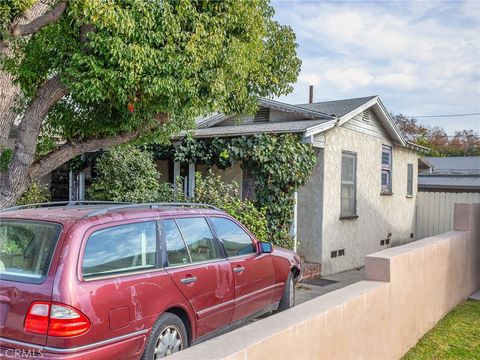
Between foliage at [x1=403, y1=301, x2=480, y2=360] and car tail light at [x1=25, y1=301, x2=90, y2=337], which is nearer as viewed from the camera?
car tail light at [x1=25, y1=301, x2=90, y2=337]

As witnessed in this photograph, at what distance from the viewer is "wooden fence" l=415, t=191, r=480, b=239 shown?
52.9 ft

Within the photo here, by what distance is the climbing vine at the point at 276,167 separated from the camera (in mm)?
9180

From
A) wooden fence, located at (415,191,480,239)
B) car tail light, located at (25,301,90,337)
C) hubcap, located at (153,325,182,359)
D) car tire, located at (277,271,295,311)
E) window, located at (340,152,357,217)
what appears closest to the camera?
car tail light, located at (25,301,90,337)

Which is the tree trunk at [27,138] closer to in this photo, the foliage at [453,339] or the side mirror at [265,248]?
the side mirror at [265,248]

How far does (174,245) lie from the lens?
4.51m

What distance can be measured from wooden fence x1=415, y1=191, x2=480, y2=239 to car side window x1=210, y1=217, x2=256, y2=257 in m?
12.3

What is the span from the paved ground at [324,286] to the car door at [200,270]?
2872 mm

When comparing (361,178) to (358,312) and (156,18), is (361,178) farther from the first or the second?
(358,312)

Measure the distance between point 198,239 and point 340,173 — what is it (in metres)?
6.71

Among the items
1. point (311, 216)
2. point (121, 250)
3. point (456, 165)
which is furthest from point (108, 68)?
point (456, 165)

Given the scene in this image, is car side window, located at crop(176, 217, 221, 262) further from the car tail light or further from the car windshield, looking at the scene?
the car tail light

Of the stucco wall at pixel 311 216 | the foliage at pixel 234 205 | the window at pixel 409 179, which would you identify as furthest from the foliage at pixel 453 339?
the window at pixel 409 179

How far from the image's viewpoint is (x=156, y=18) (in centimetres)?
652

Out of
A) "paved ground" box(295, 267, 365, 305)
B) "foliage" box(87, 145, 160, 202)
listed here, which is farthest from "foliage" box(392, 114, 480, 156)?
"foliage" box(87, 145, 160, 202)
